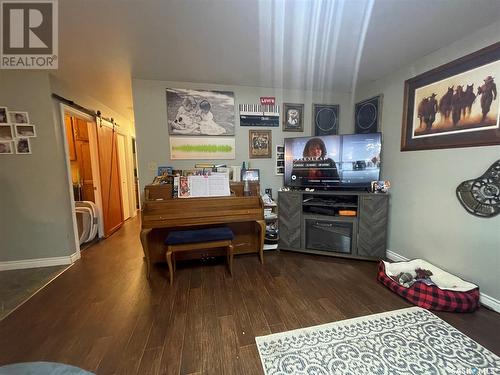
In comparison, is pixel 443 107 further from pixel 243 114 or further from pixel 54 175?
pixel 54 175

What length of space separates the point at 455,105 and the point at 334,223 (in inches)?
66.3

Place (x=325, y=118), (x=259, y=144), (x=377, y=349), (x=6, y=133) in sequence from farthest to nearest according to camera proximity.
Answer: (x=325, y=118)
(x=259, y=144)
(x=6, y=133)
(x=377, y=349)

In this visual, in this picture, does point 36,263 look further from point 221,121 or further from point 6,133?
point 221,121

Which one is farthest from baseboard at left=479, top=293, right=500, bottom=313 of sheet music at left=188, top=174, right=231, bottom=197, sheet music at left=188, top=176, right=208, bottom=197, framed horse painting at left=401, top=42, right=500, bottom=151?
sheet music at left=188, top=176, right=208, bottom=197

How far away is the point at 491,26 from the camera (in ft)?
5.54

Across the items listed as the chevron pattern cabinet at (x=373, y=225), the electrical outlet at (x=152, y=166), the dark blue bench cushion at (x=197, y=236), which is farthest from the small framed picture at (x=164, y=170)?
the chevron pattern cabinet at (x=373, y=225)

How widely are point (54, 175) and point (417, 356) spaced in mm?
3888

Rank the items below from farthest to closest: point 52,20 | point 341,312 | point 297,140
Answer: point 297,140 → point 341,312 → point 52,20

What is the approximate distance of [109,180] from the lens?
12.7 feet

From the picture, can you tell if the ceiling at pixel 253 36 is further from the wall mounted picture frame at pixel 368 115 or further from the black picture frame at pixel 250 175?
the black picture frame at pixel 250 175

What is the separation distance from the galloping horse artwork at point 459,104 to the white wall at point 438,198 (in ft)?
0.65

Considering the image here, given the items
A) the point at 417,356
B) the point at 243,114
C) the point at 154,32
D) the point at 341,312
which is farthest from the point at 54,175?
the point at 417,356

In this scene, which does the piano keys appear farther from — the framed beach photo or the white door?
the white door

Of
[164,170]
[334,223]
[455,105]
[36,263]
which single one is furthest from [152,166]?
[455,105]
